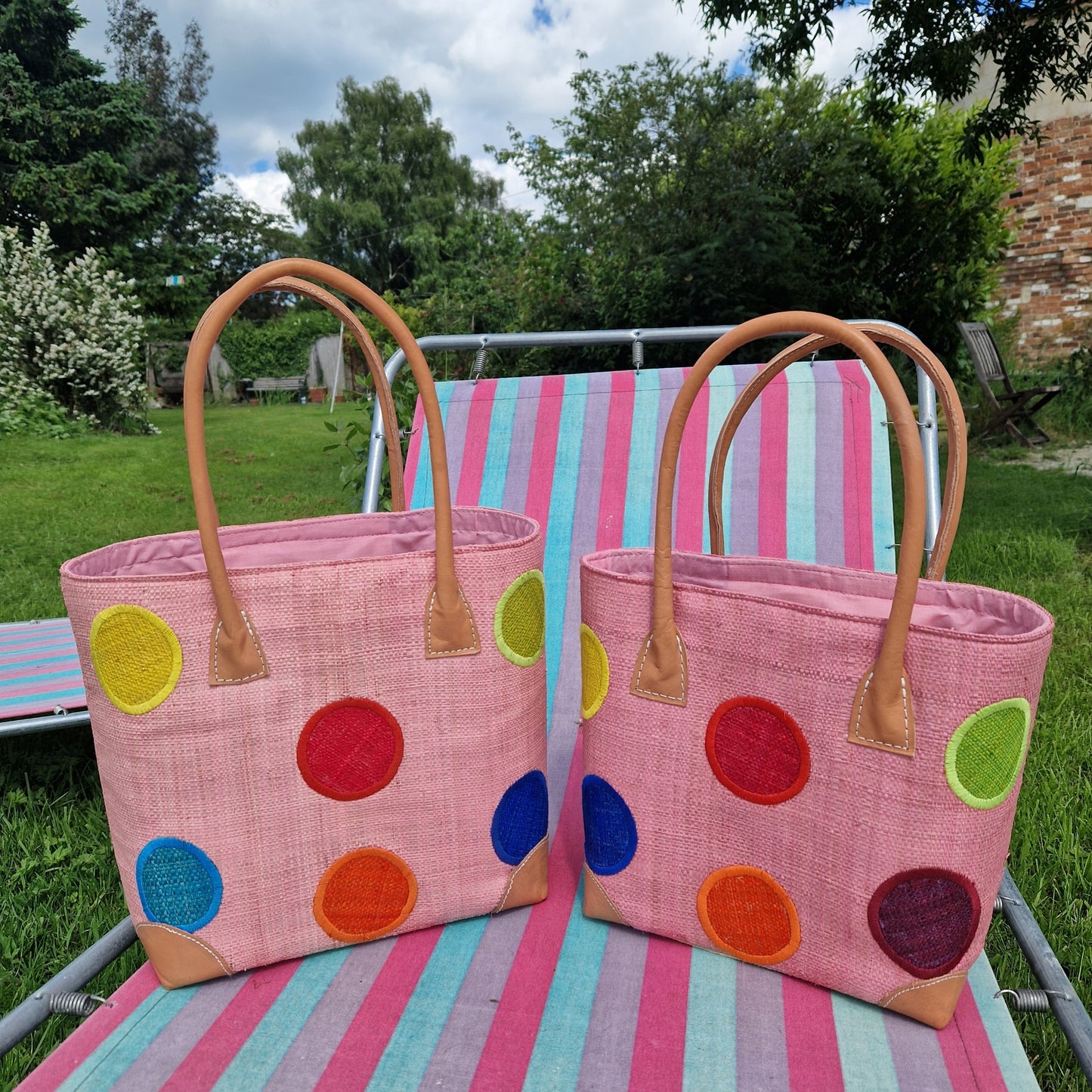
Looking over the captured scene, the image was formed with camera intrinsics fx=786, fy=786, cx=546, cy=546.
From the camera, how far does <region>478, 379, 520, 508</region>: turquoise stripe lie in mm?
2061

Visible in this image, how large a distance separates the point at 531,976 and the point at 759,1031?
0.29 metres

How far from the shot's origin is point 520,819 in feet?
3.67

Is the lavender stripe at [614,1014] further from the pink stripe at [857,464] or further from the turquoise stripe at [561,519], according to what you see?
the pink stripe at [857,464]

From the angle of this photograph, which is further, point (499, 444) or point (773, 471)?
point (499, 444)

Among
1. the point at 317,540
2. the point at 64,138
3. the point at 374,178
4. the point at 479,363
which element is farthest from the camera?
the point at 374,178

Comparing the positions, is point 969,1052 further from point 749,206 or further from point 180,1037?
point 749,206

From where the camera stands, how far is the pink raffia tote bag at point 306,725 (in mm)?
923

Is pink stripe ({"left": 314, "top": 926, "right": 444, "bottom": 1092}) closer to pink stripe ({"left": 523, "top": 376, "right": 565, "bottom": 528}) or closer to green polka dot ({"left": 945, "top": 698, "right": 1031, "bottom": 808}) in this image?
green polka dot ({"left": 945, "top": 698, "right": 1031, "bottom": 808})

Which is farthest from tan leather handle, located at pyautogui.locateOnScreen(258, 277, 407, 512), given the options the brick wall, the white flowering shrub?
the brick wall

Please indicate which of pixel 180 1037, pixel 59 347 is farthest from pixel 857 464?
pixel 59 347

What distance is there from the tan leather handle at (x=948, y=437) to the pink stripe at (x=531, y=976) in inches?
21.9

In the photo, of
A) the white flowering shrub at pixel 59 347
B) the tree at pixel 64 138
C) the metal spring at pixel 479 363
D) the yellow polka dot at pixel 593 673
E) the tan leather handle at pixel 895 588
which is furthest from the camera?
the tree at pixel 64 138

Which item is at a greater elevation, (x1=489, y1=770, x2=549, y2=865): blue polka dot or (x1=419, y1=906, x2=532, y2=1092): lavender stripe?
(x1=489, y1=770, x2=549, y2=865): blue polka dot

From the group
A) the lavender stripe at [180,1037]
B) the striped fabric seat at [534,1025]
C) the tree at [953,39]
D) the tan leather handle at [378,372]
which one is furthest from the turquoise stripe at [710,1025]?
the tree at [953,39]
